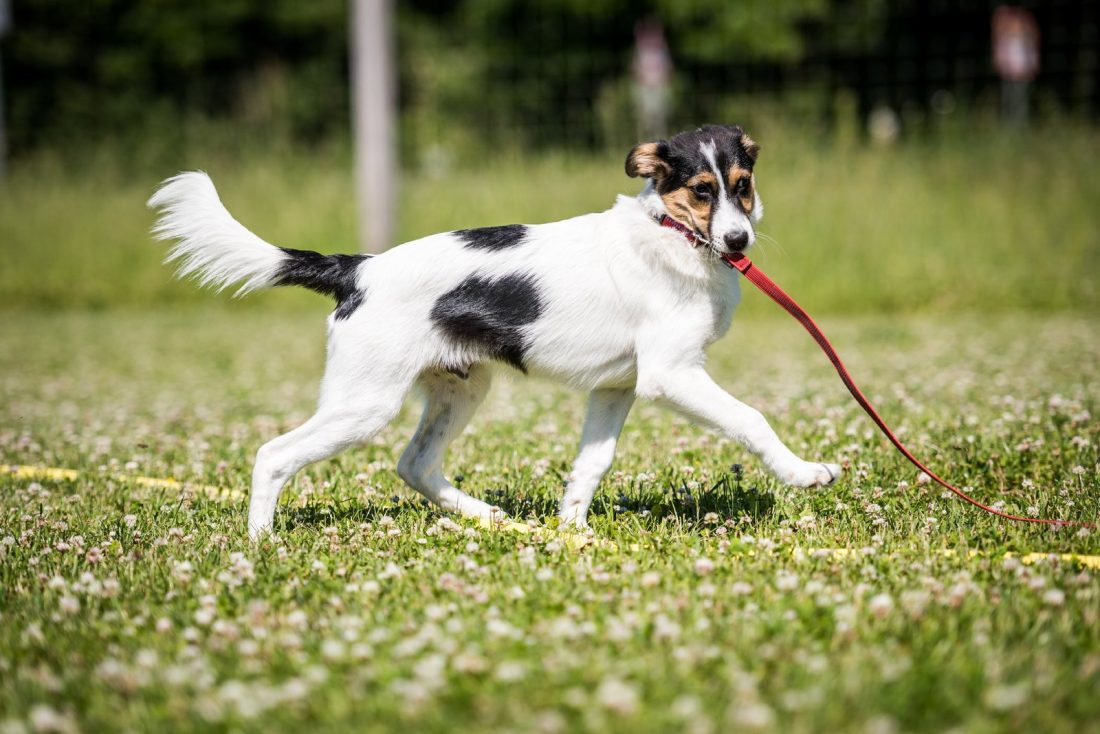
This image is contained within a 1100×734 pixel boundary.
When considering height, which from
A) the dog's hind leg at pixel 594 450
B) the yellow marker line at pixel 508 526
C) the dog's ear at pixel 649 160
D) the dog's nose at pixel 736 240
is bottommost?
the yellow marker line at pixel 508 526

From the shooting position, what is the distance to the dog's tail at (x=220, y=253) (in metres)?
4.75

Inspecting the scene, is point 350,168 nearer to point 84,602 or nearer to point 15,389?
point 15,389

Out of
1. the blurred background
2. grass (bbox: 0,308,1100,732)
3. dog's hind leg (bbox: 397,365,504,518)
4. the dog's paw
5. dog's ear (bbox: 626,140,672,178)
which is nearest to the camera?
grass (bbox: 0,308,1100,732)

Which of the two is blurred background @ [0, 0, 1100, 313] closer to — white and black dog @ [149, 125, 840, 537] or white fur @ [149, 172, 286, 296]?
white and black dog @ [149, 125, 840, 537]

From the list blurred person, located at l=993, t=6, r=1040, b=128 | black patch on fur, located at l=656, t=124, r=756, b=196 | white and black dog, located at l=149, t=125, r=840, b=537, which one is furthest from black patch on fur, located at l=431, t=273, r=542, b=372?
blurred person, located at l=993, t=6, r=1040, b=128

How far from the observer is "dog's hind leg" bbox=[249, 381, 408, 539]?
14.9ft

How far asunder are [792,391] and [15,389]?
6725 millimetres

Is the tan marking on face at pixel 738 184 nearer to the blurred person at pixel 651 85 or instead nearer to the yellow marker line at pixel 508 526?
the yellow marker line at pixel 508 526

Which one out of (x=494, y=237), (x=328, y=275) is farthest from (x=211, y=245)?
(x=494, y=237)

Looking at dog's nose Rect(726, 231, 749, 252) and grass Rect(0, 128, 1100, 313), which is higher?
dog's nose Rect(726, 231, 749, 252)

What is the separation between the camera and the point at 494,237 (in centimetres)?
476

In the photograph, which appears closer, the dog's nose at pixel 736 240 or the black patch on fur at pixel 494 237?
the dog's nose at pixel 736 240

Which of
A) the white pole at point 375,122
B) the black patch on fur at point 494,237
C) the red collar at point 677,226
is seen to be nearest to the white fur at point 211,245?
the black patch on fur at point 494,237

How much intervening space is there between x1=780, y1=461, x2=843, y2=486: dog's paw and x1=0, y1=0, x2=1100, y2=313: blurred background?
8541mm
